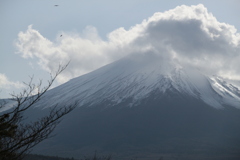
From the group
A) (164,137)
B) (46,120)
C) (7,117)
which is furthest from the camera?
(164,137)

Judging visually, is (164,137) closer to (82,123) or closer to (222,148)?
(222,148)

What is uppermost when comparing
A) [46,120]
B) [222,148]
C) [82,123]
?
[82,123]

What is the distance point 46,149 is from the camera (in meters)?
147

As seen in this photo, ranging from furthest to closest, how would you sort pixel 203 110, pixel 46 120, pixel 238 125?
1. pixel 203 110
2. pixel 238 125
3. pixel 46 120

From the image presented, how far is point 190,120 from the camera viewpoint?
189 meters

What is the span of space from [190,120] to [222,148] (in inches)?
1942

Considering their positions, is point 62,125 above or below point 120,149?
above

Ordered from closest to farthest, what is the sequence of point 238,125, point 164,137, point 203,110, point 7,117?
point 7,117 < point 164,137 < point 238,125 < point 203,110

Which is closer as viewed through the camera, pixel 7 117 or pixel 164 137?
pixel 7 117

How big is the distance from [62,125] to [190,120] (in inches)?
2462

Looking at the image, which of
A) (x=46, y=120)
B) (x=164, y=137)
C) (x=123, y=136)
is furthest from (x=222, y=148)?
(x=46, y=120)

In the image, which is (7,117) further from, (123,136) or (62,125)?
(62,125)

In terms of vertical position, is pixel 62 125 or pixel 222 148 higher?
pixel 62 125

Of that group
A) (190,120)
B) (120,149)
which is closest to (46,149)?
(120,149)
